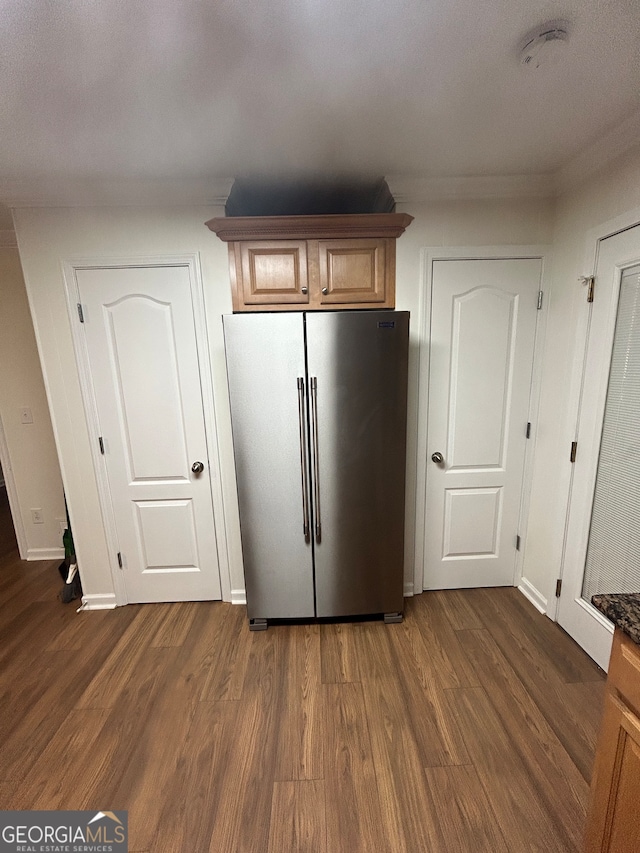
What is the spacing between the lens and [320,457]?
1852mm

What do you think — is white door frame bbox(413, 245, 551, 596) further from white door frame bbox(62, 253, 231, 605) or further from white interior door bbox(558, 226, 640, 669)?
white door frame bbox(62, 253, 231, 605)

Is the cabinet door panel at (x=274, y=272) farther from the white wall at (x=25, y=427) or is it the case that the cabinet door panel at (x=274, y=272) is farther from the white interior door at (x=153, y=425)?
the white wall at (x=25, y=427)

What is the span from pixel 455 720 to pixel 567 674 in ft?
2.13

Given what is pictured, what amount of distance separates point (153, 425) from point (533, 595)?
2.55 m

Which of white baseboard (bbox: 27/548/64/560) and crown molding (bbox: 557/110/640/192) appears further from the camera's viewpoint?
white baseboard (bbox: 27/548/64/560)

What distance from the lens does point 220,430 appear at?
2141 mm

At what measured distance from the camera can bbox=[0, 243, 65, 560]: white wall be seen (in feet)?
8.31

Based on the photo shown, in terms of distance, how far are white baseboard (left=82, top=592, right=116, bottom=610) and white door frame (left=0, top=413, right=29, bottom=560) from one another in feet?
3.58

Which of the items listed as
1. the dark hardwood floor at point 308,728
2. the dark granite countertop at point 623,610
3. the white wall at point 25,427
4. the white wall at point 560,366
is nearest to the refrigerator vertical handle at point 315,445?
the dark hardwood floor at point 308,728

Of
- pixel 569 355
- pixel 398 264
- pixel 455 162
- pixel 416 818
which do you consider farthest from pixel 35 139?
pixel 416 818

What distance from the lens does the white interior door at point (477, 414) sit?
2010 mm

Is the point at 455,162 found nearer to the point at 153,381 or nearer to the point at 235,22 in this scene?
the point at 235,22

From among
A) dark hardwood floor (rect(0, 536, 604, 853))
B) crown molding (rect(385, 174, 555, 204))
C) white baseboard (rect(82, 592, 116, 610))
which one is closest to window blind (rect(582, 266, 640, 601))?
dark hardwood floor (rect(0, 536, 604, 853))
